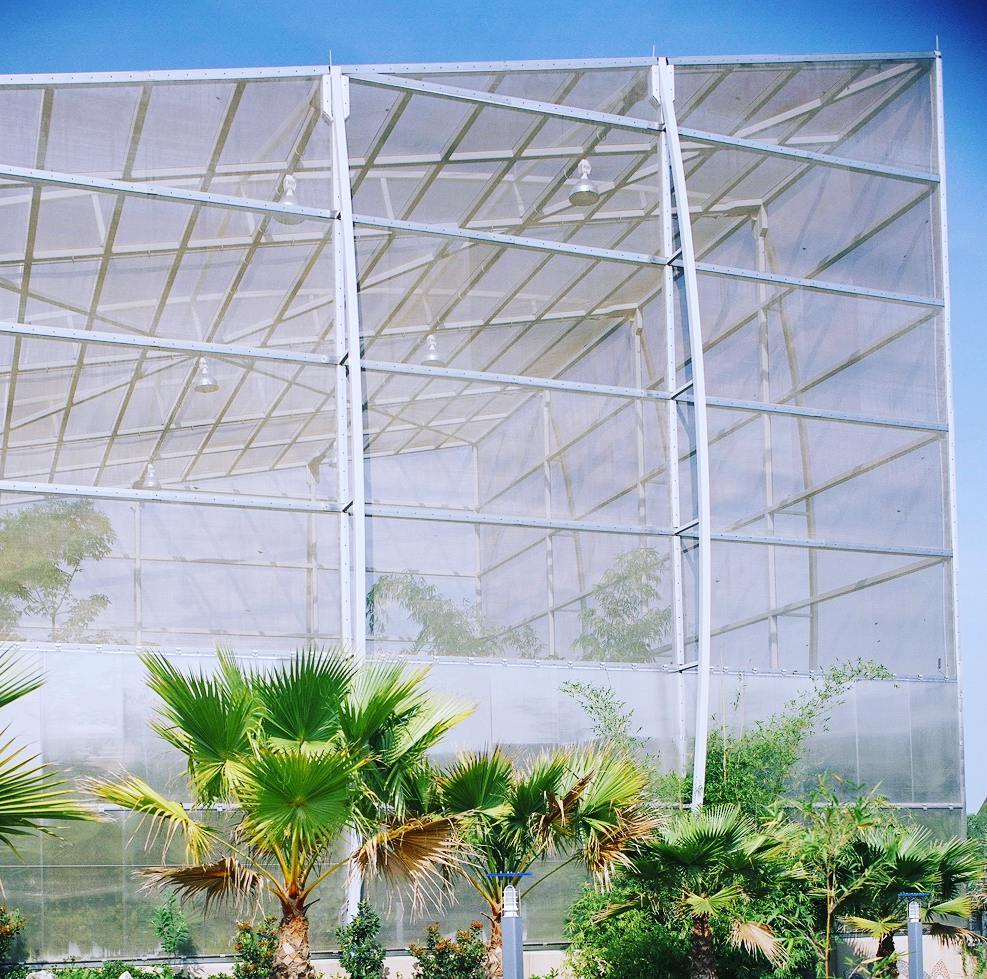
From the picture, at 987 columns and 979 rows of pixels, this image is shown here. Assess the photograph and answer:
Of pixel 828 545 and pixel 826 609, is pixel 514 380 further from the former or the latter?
pixel 826 609

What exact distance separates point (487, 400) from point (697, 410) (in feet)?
8.04

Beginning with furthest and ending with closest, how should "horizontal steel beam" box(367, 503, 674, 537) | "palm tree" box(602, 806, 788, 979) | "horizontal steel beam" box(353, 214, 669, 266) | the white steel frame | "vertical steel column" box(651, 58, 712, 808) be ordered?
"horizontal steel beam" box(353, 214, 669, 266)
"vertical steel column" box(651, 58, 712, 808)
"horizontal steel beam" box(367, 503, 674, 537)
the white steel frame
"palm tree" box(602, 806, 788, 979)

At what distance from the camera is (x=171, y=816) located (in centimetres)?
1034

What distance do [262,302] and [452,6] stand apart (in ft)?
15.5

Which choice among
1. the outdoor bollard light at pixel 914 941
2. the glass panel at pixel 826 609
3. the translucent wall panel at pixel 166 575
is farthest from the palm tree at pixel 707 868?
the translucent wall panel at pixel 166 575

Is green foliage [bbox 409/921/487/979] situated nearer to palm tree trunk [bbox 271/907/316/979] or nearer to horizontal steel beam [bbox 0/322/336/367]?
palm tree trunk [bbox 271/907/316/979]

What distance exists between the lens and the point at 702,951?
1244 centimetres

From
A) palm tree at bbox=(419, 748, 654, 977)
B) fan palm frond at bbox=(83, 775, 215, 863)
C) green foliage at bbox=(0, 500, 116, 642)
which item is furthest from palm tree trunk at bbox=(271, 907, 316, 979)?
green foliage at bbox=(0, 500, 116, 642)

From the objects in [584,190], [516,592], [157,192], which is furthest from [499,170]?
[516,592]

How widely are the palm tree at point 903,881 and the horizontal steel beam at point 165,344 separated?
7.62 metres

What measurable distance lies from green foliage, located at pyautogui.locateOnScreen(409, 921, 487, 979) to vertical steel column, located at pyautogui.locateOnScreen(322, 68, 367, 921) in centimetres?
83

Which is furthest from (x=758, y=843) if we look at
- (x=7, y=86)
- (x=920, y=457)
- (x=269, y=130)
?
(x=7, y=86)

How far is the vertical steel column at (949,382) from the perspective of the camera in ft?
55.2

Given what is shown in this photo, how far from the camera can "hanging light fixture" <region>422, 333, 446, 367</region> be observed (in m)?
15.6
